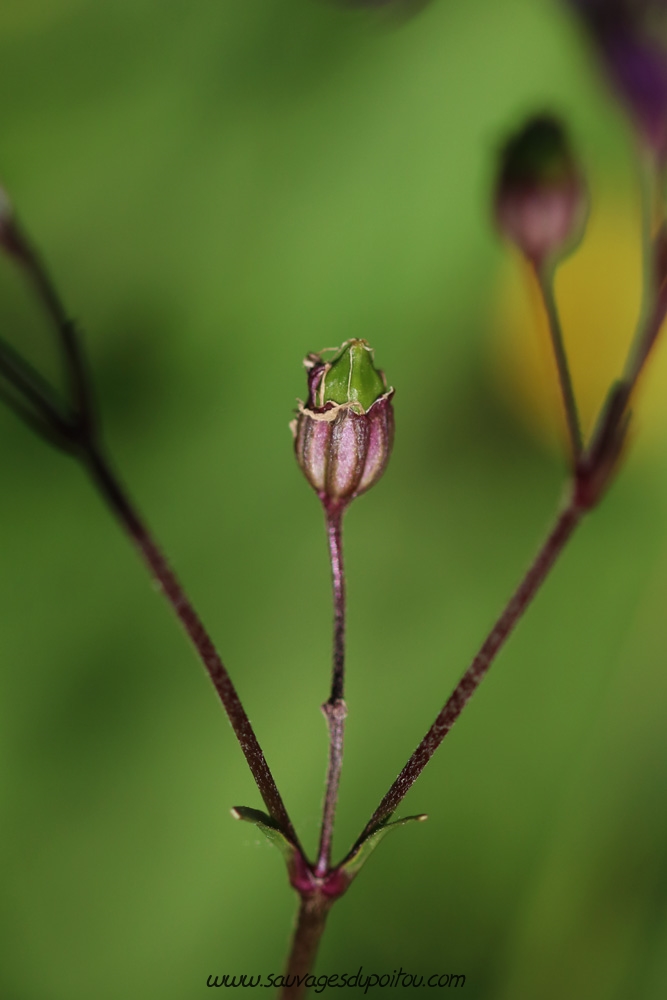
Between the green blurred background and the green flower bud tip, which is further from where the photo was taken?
the green blurred background

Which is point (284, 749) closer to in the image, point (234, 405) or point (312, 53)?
point (234, 405)

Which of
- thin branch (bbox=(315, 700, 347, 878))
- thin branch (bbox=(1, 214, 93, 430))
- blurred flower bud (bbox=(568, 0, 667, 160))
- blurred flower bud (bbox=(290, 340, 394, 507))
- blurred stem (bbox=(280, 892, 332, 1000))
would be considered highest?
blurred flower bud (bbox=(568, 0, 667, 160))

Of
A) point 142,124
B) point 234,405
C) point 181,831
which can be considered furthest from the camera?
point 142,124

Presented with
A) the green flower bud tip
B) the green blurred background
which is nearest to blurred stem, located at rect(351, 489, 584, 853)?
the green flower bud tip

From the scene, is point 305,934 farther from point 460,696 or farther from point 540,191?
point 540,191

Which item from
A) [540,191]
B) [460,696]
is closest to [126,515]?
[460,696]

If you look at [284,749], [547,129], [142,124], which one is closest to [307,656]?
[284,749]

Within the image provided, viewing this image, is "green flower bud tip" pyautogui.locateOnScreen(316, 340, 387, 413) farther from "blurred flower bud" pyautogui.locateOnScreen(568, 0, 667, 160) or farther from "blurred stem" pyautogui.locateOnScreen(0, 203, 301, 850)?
"blurred flower bud" pyautogui.locateOnScreen(568, 0, 667, 160)
